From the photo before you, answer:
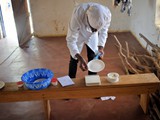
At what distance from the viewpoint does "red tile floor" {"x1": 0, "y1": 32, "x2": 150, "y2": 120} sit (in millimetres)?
2211

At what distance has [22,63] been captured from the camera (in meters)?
3.53

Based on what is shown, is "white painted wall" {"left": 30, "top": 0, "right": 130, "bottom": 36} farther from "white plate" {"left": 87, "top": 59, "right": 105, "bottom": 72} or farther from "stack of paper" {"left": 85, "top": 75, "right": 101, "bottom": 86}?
"stack of paper" {"left": 85, "top": 75, "right": 101, "bottom": 86}

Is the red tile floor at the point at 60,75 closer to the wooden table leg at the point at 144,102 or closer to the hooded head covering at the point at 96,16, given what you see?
the wooden table leg at the point at 144,102

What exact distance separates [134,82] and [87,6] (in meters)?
0.88

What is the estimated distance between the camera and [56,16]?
466 cm

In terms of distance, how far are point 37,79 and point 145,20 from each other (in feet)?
8.12

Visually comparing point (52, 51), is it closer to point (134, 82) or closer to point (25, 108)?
point (25, 108)

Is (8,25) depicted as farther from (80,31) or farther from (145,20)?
(80,31)

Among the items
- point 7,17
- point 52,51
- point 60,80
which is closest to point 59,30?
point 52,51

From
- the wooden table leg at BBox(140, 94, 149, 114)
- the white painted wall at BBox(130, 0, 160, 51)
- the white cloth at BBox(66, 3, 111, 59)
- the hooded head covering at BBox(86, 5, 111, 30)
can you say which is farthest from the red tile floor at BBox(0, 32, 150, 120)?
the hooded head covering at BBox(86, 5, 111, 30)

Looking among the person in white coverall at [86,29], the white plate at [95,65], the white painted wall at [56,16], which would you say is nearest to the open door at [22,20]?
the white painted wall at [56,16]

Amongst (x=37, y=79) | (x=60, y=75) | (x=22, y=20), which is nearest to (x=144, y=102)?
(x=37, y=79)

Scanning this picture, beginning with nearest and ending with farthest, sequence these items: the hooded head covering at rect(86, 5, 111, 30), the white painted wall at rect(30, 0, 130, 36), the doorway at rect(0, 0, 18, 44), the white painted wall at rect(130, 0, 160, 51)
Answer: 1. the hooded head covering at rect(86, 5, 111, 30)
2. the white painted wall at rect(130, 0, 160, 51)
3. the white painted wall at rect(30, 0, 130, 36)
4. the doorway at rect(0, 0, 18, 44)

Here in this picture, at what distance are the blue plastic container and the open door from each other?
2376 millimetres
